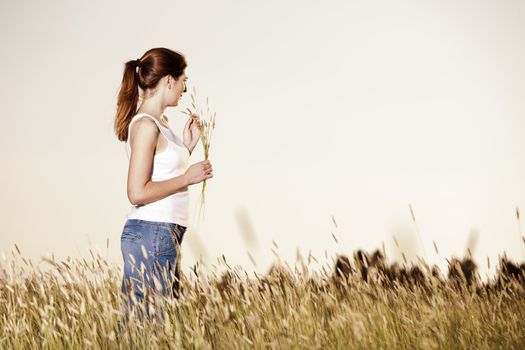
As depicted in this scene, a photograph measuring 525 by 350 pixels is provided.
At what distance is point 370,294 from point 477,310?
729mm

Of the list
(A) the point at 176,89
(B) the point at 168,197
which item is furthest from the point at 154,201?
(A) the point at 176,89

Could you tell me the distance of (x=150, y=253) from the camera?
3.12 m

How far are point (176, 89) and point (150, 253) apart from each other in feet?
3.17

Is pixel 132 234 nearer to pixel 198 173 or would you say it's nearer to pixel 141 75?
pixel 198 173

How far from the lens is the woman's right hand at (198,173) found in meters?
3.11

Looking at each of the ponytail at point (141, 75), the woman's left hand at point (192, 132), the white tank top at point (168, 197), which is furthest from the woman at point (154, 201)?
the woman's left hand at point (192, 132)

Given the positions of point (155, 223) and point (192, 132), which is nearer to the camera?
point (155, 223)

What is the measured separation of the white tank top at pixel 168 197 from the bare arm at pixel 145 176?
0.05 metres

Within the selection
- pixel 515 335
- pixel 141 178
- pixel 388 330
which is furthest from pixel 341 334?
pixel 141 178

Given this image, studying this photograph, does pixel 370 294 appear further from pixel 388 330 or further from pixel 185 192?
pixel 185 192

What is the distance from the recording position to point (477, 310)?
3.89 m

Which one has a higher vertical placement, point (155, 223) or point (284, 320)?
point (155, 223)

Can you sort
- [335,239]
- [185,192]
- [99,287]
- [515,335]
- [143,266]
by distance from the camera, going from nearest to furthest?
[143,266] → [185,192] → [515,335] → [335,239] → [99,287]

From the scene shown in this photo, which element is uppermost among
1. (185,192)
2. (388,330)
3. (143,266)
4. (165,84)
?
(165,84)
